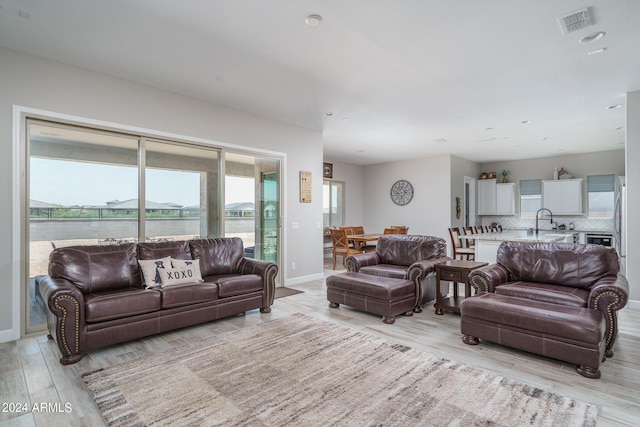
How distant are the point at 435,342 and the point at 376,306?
840mm

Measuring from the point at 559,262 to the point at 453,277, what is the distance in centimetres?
109

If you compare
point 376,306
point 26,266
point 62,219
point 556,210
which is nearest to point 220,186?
point 62,219

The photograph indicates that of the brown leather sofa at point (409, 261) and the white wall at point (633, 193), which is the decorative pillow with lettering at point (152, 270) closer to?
the brown leather sofa at point (409, 261)

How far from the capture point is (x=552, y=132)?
662 cm

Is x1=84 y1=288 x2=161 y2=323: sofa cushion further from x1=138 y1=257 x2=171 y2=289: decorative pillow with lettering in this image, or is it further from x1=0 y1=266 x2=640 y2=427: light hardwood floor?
x1=0 y1=266 x2=640 y2=427: light hardwood floor

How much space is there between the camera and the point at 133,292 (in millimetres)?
3312

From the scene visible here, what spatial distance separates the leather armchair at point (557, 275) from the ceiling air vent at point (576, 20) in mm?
2163

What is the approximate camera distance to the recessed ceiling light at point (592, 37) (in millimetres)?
2997

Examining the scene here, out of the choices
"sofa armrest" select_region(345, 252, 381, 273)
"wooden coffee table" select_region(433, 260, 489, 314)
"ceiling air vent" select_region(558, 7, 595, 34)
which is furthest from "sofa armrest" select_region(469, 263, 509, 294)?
"ceiling air vent" select_region(558, 7, 595, 34)

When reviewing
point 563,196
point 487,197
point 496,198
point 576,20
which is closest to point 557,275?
point 576,20

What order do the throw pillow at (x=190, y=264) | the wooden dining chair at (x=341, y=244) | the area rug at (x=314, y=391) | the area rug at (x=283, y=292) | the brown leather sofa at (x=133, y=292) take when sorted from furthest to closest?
the wooden dining chair at (x=341, y=244) < the area rug at (x=283, y=292) < the throw pillow at (x=190, y=264) < the brown leather sofa at (x=133, y=292) < the area rug at (x=314, y=391)

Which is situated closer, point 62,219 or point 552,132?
point 62,219

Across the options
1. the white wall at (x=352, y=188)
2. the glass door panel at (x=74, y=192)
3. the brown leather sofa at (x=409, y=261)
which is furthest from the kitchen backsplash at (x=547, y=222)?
the glass door panel at (x=74, y=192)

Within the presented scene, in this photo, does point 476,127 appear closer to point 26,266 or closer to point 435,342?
point 435,342
